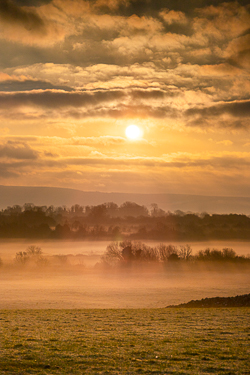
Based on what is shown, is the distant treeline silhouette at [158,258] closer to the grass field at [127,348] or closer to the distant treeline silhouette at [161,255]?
the distant treeline silhouette at [161,255]

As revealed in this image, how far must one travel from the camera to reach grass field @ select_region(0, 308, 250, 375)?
517 inches

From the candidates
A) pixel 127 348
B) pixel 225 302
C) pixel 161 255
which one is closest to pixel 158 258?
pixel 161 255

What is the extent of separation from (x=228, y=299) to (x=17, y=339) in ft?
122

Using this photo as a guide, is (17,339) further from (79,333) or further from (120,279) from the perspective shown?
(120,279)

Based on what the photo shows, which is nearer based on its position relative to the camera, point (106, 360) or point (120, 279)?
point (106, 360)

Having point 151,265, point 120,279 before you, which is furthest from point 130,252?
point 120,279

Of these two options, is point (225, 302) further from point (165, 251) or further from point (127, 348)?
point (165, 251)

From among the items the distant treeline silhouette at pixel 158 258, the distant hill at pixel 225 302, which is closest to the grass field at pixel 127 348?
the distant hill at pixel 225 302

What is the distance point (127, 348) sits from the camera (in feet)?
54.2

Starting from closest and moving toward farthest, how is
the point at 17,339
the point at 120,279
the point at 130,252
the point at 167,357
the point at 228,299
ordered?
1. the point at 167,357
2. the point at 17,339
3. the point at 228,299
4. the point at 120,279
5. the point at 130,252

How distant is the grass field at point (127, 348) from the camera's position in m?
13.1

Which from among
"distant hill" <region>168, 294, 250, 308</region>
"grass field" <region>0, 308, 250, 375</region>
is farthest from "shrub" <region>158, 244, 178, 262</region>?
"grass field" <region>0, 308, 250, 375</region>

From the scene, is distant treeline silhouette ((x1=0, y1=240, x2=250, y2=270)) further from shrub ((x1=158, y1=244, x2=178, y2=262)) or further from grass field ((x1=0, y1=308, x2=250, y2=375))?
grass field ((x1=0, y1=308, x2=250, y2=375))

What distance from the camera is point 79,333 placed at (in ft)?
71.2
